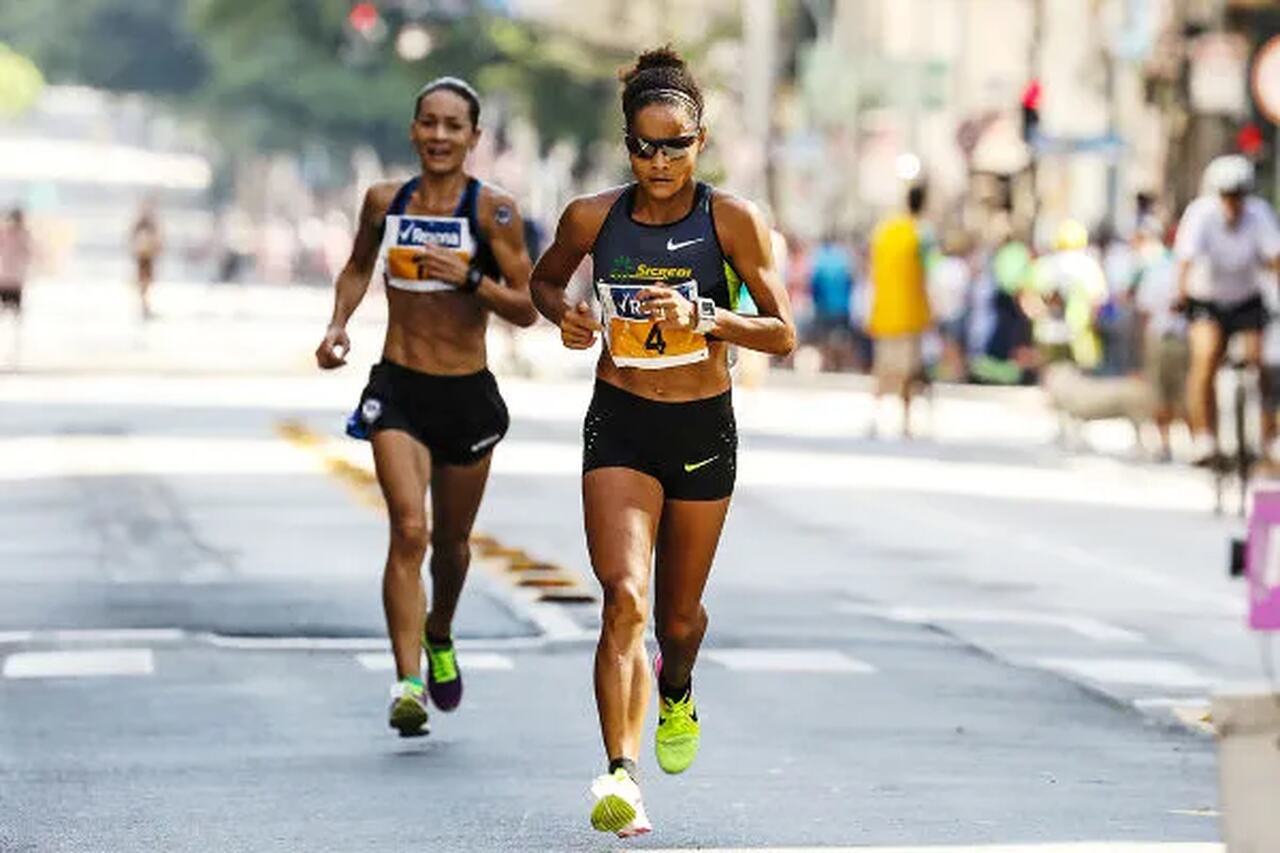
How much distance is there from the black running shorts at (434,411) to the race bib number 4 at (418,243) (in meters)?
0.27

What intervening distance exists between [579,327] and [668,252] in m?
0.32

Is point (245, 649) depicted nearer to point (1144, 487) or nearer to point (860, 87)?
point (1144, 487)

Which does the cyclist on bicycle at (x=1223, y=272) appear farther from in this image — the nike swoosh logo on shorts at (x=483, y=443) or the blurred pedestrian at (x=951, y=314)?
the blurred pedestrian at (x=951, y=314)

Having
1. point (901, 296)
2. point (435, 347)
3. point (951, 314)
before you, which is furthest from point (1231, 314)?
point (951, 314)

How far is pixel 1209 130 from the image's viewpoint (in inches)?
1754

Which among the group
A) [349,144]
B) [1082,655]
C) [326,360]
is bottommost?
[349,144]

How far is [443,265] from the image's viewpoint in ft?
41.7

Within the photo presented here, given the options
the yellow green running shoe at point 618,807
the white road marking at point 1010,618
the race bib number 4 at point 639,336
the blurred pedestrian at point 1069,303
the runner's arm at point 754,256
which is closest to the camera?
the yellow green running shoe at point 618,807

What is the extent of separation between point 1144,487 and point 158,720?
47.6ft

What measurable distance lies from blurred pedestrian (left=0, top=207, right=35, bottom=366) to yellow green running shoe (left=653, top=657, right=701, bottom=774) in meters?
37.4

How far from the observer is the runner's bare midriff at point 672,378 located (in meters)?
10.5

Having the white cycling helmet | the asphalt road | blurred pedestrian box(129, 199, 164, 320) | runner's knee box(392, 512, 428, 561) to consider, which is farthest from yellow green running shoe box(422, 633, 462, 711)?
blurred pedestrian box(129, 199, 164, 320)

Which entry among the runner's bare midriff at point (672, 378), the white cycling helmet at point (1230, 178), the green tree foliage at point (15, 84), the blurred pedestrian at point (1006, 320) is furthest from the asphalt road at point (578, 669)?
the green tree foliage at point (15, 84)

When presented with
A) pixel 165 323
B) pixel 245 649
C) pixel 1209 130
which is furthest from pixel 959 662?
pixel 165 323
